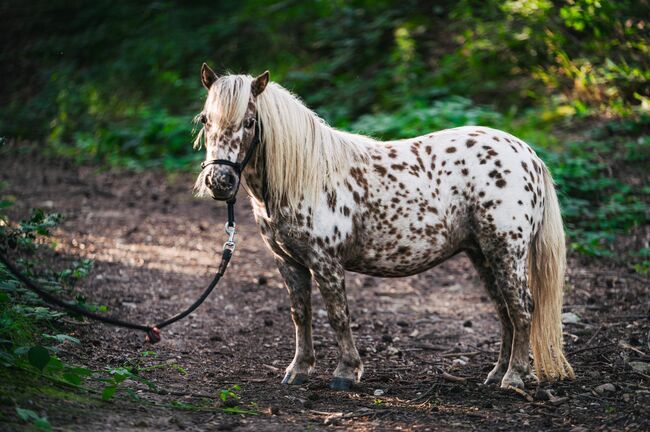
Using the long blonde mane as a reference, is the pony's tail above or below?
below

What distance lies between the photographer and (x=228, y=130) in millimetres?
4242

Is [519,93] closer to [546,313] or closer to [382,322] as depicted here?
[382,322]

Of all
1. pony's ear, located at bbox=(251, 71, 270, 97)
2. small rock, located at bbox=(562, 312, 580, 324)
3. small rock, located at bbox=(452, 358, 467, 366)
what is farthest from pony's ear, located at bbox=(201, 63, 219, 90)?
small rock, located at bbox=(562, 312, 580, 324)

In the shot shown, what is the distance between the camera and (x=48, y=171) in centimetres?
1272

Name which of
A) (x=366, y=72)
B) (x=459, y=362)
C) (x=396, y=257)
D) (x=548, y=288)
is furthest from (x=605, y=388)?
(x=366, y=72)

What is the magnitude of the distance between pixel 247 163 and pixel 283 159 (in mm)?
233

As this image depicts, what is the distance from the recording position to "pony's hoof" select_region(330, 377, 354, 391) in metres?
4.57

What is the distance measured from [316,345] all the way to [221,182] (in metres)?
2.12

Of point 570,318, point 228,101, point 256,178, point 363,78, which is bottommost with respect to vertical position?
point 570,318

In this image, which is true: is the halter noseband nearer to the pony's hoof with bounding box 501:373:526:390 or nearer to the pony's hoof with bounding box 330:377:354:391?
the pony's hoof with bounding box 330:377:354:391

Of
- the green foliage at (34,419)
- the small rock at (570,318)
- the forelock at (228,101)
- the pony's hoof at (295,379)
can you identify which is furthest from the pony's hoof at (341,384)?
the small rock at (570,318)

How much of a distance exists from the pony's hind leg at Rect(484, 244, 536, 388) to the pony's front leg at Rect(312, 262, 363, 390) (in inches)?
39.8

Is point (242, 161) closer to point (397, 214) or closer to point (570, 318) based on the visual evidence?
point (397, 214)

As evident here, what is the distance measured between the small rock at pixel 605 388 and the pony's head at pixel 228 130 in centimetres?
263
